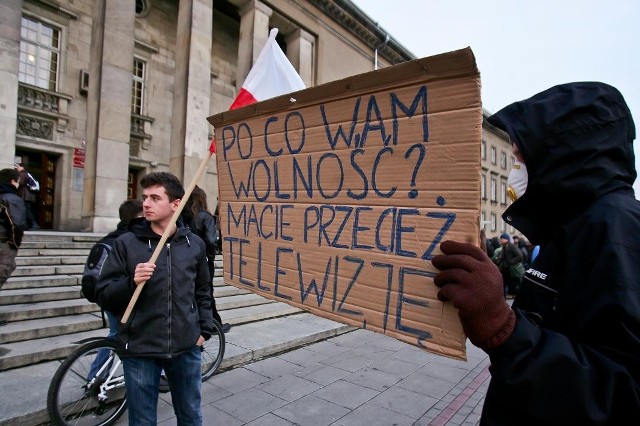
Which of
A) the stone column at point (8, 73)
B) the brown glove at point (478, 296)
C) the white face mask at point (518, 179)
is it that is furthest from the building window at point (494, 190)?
the brown glove at point (478, 296)

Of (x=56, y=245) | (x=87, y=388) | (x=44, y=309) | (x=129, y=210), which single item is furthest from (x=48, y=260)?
(x=87, y=388)

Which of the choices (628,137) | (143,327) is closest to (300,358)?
(143,327)

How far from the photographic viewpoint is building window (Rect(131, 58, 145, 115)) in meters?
15.3

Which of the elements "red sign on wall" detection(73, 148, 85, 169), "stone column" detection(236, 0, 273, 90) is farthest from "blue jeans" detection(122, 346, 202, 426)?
"stone column" detection(236, 0, 273, 90)

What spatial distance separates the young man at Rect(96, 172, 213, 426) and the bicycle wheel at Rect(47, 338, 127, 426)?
3.37 feet

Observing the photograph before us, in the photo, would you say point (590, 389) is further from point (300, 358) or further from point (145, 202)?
point (300, 358)

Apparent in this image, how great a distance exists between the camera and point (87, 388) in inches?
133

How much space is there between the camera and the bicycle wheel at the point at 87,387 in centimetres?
313

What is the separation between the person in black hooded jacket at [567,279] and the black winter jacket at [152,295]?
6.05 ft

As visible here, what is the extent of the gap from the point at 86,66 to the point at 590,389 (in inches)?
645

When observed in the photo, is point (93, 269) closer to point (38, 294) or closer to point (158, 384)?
point (158, 384)

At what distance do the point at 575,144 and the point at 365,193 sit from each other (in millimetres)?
785

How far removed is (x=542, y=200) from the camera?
122cm

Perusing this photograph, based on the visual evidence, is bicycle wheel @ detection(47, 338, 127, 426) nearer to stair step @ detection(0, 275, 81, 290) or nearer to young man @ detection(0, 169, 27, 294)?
young man @ detection(0, 169, 27, 294)
